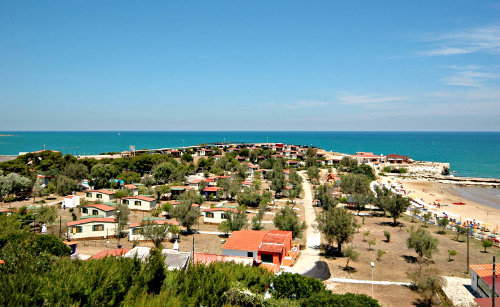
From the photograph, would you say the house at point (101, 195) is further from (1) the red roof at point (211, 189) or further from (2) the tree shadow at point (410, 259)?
(2) the tree shadow at point (410, 259)

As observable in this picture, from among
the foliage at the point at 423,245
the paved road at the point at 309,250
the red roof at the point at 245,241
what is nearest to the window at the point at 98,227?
the red roof at the point at 245,241

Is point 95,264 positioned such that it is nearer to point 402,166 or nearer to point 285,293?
point 285,293

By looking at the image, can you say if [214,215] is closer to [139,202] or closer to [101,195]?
[139,202]

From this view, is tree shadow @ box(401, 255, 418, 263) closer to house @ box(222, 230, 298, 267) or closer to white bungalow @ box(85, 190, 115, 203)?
house @ box(222, 230, 298, 267)

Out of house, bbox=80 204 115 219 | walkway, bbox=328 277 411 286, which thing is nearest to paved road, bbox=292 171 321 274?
walkway, bbox=328 277 411 286

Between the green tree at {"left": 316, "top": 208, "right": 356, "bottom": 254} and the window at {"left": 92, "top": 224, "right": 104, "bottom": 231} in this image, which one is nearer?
the green tree at {"left": 316, "top": 208, "right": 356, "bottom": 254}
